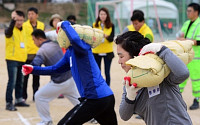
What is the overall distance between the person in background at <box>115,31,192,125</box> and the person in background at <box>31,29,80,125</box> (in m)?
3.01

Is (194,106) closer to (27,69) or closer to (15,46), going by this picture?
(15,46)

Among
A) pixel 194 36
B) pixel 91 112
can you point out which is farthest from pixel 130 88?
pixel 194 36

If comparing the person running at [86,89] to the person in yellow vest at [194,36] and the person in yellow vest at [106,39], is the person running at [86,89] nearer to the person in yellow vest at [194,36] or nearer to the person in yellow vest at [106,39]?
the person in yellow vest at [194,36]

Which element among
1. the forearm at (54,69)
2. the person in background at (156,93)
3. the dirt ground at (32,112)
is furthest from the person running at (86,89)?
the dirt ground at (32,112)

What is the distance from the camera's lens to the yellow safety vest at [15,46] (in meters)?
7.10

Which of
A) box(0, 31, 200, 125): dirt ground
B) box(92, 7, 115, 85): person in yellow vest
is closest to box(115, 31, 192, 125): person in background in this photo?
box(0, 31, 200, 125): dirt ground

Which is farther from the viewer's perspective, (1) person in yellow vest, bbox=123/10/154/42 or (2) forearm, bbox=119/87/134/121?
(1) person in yellow vest, bbox=123/10/154/42

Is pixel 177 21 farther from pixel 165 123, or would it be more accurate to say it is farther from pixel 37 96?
pixel 165 123

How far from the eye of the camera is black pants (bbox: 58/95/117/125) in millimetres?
4254

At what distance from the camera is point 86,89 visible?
14.4 feet

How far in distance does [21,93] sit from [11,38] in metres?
1.19

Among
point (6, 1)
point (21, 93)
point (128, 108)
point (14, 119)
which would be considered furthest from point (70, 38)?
point (6, 1)

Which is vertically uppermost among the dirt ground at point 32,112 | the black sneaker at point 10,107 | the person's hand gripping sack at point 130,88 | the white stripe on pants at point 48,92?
the person's hand gripping sack at point 130,88

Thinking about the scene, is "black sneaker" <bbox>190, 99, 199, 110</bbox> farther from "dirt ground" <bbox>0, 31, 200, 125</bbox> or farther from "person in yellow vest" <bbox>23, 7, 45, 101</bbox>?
"person in yellow vest" <bbox>23, 7, 45, 101</bbox>
